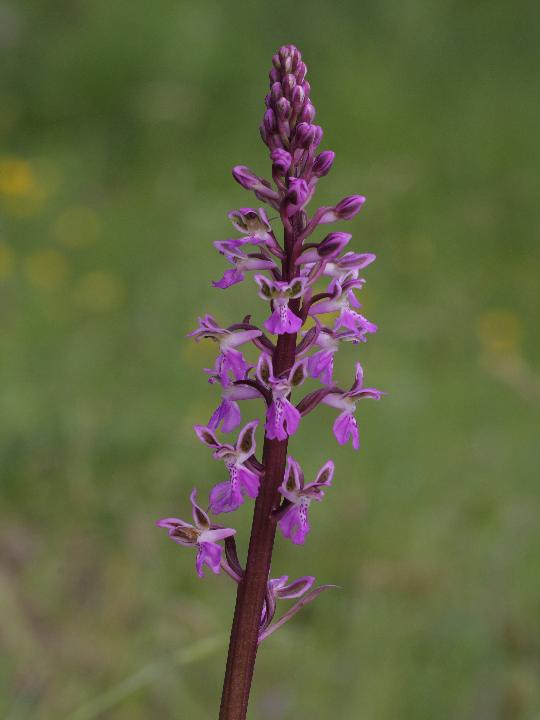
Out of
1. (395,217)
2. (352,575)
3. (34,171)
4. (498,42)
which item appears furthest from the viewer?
(498,42)

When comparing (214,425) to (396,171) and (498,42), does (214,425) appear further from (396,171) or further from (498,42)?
(498,42)

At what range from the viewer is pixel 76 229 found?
661 cm

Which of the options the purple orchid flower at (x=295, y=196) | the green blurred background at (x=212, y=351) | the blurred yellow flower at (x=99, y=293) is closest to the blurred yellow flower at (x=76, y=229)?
the green blurred background at (x=212, y=351)

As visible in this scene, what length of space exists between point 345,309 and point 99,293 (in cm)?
429

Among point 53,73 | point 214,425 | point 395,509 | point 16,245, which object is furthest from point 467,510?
point 53,73

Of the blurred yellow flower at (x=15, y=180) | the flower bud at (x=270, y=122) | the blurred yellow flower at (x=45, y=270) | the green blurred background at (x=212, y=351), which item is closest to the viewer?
the flower bud at (x=270, y=122)

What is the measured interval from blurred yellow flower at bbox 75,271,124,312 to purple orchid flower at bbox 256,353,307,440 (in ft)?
14.0

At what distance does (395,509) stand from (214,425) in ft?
9.96

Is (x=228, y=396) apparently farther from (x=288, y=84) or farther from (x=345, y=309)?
(x=288, y=84)

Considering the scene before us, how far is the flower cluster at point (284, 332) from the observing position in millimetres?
1639

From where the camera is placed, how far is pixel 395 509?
15.3 ft

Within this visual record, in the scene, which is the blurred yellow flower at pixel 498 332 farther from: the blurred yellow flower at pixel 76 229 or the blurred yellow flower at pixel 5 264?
the blurred yellow flower at pixel 5 264

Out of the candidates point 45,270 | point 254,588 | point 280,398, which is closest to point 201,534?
point 254,588

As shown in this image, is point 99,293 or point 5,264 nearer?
point 5,264
